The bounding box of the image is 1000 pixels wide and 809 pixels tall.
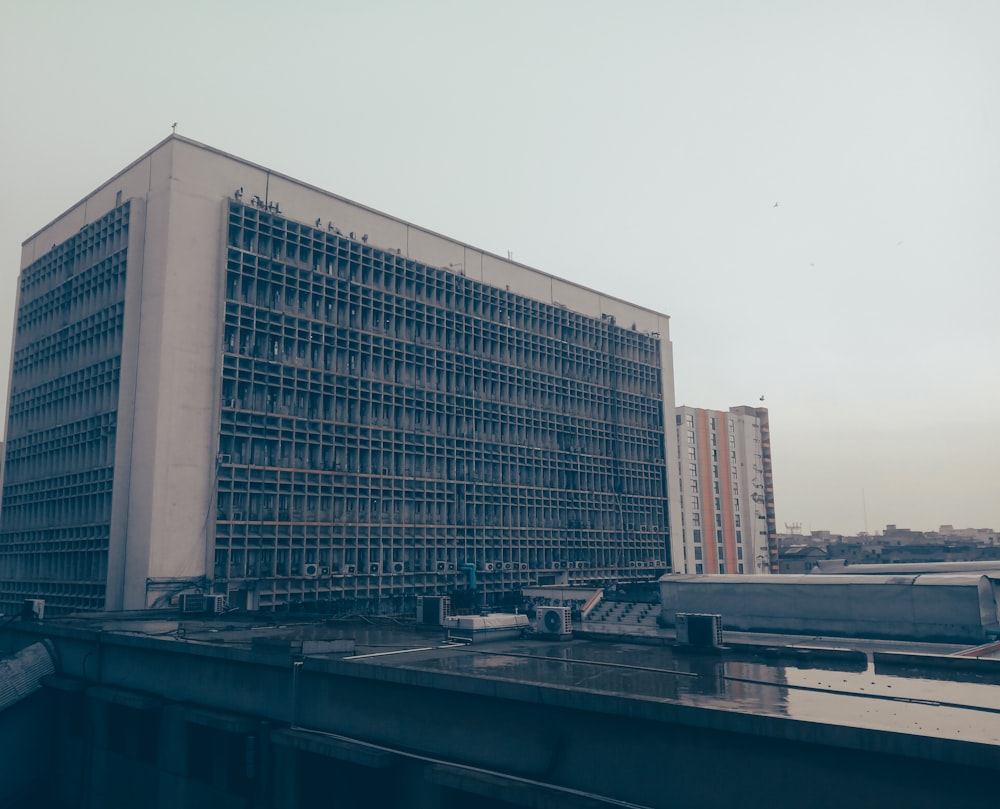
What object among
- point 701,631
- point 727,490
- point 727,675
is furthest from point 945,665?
point 727,490

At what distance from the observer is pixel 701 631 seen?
22.6m

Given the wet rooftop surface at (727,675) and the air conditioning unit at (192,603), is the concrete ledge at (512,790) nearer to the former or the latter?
the wet rooftop surface at (727,675)

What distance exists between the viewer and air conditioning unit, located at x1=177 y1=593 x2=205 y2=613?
40438 mm

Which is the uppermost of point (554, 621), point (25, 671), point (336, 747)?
point (554, 621)

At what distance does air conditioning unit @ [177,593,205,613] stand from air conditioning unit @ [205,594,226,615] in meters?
0.45

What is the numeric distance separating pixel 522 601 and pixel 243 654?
40182 millimetres

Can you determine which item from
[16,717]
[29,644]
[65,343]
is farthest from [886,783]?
[65,343]

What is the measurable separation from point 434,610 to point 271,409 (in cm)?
2277

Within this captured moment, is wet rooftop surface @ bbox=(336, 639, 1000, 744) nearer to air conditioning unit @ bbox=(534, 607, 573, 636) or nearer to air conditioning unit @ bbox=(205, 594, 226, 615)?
air conditioning unit @ bbox=(534, 607, 573, 636)

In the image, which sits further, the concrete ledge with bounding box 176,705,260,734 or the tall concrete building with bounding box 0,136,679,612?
the tall concrete building with bounding box 0,136,679,612

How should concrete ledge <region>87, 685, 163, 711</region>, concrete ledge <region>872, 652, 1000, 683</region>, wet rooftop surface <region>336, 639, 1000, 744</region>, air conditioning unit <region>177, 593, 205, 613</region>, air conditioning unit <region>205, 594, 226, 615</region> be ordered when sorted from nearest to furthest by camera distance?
wet rooftop surface <region>336, 639, 1000, 744</region>, concrete ledge <region>872, 652, 1000, 683</region>, concrete ledge <region>87, 685, 163, 711</region>, air conditioning unit <region>205, 594, 226, 615</region>, air conditioning unit <region>177, 593, 205, 613</region>

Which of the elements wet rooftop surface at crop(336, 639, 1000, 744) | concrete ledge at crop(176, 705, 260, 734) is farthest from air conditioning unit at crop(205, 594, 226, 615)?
wet rooftop surface at crop(336, 639, 1000, 744)

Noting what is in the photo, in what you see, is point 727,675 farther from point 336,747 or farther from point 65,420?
point 65,420

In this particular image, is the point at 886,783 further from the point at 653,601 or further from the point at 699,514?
the point at 699,514
